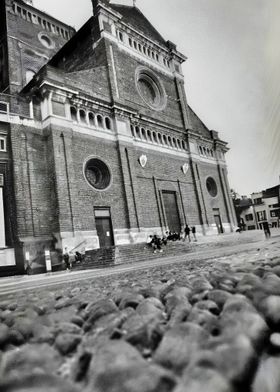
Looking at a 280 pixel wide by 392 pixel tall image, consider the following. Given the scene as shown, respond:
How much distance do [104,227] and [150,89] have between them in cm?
1556

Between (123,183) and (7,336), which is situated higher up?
(123,183)

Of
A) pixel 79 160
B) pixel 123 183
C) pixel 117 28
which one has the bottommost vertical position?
pixel 123 183

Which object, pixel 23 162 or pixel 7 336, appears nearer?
pixel 7 336

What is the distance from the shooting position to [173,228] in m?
24.8

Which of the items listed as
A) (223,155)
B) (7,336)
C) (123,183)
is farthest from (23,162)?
(223,155)

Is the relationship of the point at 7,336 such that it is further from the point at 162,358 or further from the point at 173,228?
the point at 173,228

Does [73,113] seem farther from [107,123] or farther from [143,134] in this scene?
[143,134]

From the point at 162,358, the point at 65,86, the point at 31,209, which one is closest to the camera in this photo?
the point at 162,358

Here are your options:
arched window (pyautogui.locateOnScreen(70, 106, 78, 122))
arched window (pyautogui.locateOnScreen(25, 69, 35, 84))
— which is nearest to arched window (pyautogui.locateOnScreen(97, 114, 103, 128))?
arched window (pyautogui.locateOnScreen(70, 106, 78, 122))

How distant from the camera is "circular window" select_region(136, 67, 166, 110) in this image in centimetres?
2633

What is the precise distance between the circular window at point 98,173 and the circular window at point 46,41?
16.4 metres

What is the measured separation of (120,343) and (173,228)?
78.8ft

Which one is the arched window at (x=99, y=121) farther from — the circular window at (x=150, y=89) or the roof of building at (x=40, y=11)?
the roof of building at (x=40, y=11)

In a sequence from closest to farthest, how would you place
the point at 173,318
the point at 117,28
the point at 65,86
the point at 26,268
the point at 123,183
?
the point at 173,318 → the point at 26,268 → the point at 65,86 → the point at 123,183 → the point at 117,28
